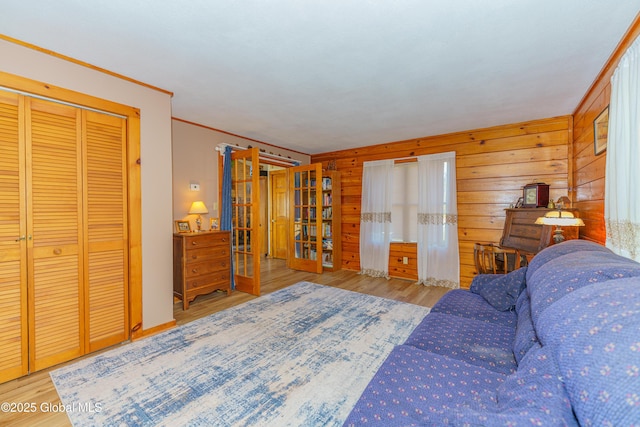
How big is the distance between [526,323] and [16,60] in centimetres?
361

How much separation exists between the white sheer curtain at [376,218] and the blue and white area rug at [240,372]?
70.1 inches

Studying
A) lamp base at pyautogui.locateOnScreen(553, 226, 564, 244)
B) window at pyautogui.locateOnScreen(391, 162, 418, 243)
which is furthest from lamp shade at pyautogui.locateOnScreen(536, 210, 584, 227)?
window at pyautogui.locateOnScreen(391, 162, 418, 243)

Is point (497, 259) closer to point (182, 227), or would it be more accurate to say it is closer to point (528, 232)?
point (528, 232)

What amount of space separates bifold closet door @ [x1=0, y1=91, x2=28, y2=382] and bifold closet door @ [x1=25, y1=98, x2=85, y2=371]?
0.04 meters

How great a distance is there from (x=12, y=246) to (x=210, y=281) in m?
1.87

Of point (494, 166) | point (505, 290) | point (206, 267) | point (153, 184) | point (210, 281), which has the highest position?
point (494, 166)

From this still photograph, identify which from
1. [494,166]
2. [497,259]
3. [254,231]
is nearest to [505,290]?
[497,259]

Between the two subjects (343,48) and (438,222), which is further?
(438,222)

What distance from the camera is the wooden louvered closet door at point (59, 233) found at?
1.86 metres

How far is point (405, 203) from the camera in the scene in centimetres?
465

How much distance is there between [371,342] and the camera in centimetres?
239

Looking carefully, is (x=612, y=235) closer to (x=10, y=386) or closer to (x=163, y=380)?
(x=163, y=380)

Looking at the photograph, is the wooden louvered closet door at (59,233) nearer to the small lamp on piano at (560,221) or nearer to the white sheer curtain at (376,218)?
the white sheer curtain at (376,218)

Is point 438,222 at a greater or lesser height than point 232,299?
greater
